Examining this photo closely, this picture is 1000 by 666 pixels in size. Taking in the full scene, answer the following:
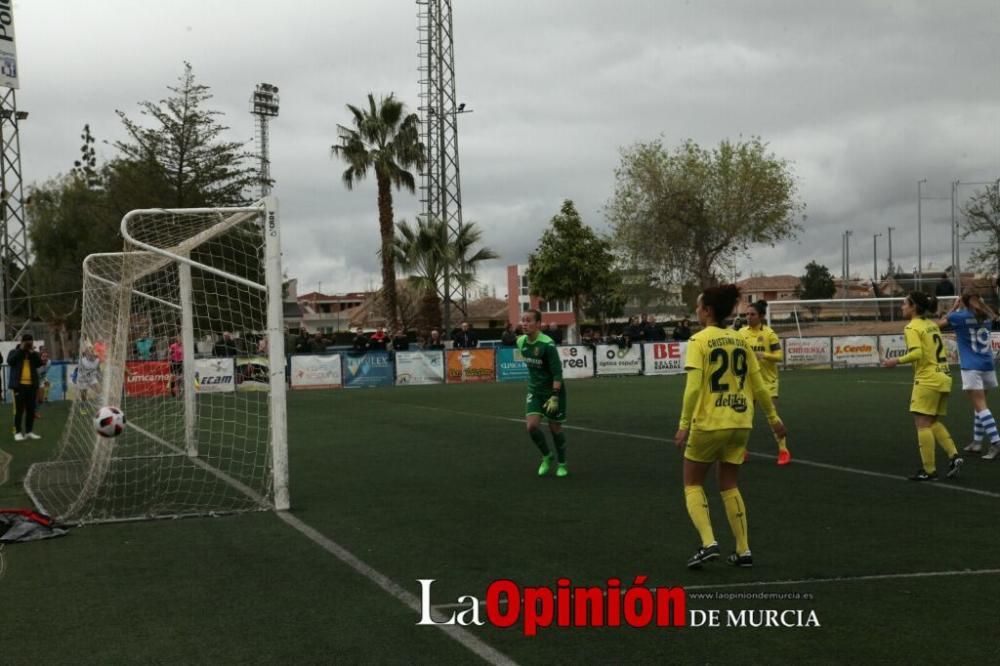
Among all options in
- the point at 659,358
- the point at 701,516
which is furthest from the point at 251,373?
the point at 701,516

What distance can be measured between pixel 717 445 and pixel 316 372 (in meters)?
27.7

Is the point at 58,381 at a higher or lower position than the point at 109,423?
lower

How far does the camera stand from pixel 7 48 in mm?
31609

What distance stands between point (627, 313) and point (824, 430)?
9293 cm

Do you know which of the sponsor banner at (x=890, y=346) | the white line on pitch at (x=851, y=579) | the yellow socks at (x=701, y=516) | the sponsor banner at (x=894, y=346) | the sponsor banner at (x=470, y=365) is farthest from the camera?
the sponsor banner at (x=890, y=346)

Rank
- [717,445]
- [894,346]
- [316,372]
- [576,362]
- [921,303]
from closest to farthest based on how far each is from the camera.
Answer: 1. [717,445]
2. [921,303]
3. [316,372]
4. [576,362]
5. [894,346]

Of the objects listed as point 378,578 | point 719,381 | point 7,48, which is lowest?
point 378,578

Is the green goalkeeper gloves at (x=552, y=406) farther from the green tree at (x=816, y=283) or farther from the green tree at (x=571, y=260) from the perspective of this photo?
the green tree at (x=816, y=283)

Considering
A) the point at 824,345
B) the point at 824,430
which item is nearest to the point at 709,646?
the point at 824,430

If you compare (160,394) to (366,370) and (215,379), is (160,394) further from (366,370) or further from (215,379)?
(366,370)

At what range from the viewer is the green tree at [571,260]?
5984cm

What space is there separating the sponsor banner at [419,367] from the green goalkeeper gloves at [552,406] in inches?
893

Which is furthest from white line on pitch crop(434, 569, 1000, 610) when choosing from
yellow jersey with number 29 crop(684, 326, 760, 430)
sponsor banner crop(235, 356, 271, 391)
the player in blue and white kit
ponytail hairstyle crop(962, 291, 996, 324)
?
sponsor banner crop(235, 356, 271, 391)

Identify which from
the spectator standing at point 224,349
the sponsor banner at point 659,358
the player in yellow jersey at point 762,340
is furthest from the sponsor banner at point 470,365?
the player in yellow jersey at point 762,340
